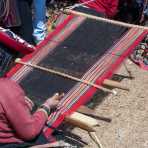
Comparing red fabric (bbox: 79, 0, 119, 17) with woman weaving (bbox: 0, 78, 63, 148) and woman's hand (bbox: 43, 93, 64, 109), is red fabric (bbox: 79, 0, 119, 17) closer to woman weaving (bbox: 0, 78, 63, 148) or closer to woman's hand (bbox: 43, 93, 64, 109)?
woman's hand (bbox: 43, 93, 64, 109)

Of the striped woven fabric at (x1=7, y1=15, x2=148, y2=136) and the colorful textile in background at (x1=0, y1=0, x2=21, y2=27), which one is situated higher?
the colorful textile in background at (x1=0, y1=0, x2=21, y2=27)

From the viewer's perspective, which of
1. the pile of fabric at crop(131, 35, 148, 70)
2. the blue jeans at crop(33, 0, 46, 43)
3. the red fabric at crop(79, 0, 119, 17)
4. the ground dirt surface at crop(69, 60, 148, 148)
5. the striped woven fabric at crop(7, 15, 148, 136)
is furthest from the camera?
the red fabric at crop(79, 0, 119, 17)

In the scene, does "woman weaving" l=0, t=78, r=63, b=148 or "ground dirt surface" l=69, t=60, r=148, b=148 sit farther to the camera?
→ "ground dirt surface" l=69, t=60, r=148, b=148

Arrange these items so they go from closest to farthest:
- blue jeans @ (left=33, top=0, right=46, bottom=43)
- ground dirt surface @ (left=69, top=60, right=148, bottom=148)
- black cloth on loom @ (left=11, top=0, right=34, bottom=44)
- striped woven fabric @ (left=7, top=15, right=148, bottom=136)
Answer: striped woven fabric @ (left=7, top=15, right=148, bottom=136) → ground dirt surface @ (left=69, top=60, right=148, bottom=148) → black cloth on loom @ (left=11, top=0, right=34, bottom=44) → blue jeans @ (left=33, top=0, right=46, bottom=43)

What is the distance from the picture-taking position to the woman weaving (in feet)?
9.13

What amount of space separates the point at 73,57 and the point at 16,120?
1387mm

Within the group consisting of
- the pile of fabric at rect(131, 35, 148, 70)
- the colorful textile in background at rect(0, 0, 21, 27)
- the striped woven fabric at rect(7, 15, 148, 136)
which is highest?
the colorful textile in background at rect(0, 0, 21, 27)

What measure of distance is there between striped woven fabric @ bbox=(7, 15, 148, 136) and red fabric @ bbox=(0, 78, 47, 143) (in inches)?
17.1

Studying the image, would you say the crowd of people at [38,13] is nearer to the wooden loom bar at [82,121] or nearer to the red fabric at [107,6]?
the red fabric at [107,6]

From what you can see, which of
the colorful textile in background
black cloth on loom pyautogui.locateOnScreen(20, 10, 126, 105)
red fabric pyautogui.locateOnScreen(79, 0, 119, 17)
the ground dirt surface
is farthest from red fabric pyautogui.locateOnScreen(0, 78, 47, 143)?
red fabric pyautogui.locateOnScreen(79, 0, 119, 17)

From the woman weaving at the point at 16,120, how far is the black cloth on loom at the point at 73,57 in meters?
0.60

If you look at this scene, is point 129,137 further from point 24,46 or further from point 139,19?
point 139,19

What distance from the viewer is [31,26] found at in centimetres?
509

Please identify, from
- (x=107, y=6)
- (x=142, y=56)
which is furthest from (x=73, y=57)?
(x=107, y=6)
